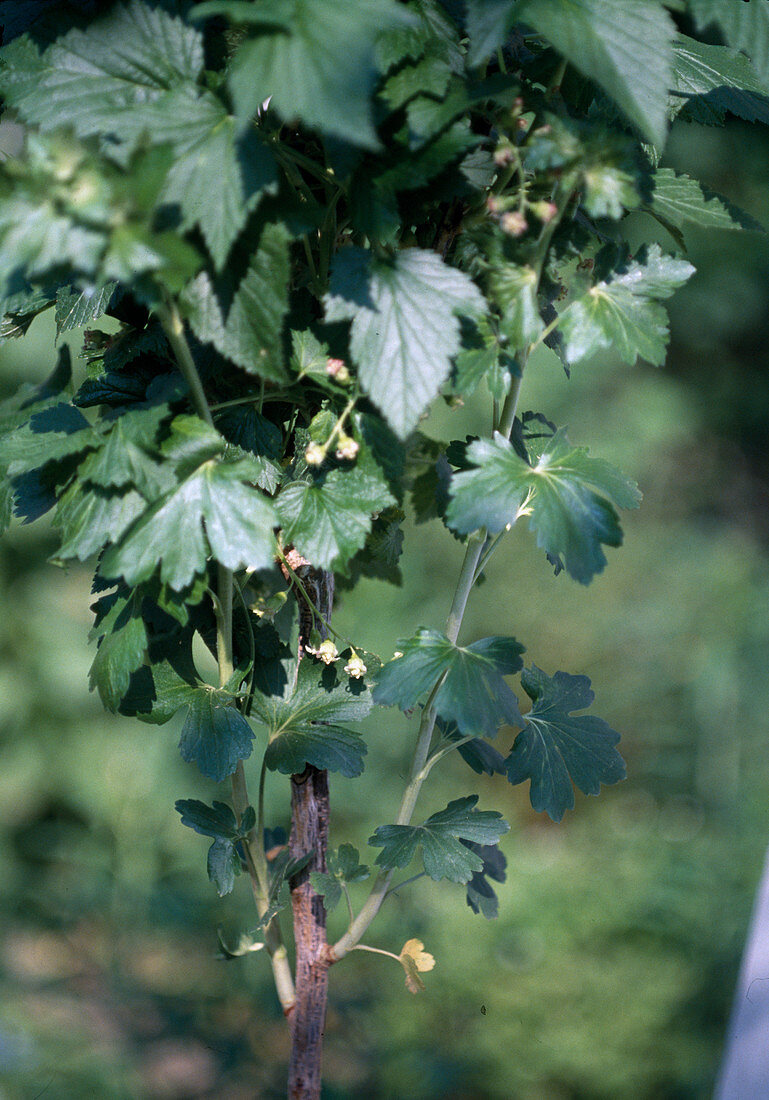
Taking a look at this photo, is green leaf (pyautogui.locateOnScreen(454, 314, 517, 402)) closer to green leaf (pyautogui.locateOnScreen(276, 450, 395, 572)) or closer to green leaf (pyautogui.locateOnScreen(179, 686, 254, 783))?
green leaf (pyautogui.locateOnScreen(276, 450, 395, 572))

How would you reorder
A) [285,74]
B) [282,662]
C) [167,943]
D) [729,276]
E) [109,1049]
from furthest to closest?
[729,276] < [167,943] < [109,1049] < [282,662] < [285,74]

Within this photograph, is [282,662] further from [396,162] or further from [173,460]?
[396,162]

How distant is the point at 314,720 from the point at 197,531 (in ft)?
0.62

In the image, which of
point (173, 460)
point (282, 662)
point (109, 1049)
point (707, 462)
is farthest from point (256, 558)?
point (707, 462)

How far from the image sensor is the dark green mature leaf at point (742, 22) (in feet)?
1.24

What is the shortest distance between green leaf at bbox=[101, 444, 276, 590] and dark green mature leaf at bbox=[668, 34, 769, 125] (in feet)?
1.04

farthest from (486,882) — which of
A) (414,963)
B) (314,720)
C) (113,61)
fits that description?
(113,61)

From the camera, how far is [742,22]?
0.39 meters

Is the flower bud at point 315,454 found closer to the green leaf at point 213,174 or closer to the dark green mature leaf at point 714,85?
the green leaf at point 213,174

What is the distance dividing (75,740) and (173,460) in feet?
3.90

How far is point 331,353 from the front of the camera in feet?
1.47

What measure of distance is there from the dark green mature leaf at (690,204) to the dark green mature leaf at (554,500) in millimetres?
133

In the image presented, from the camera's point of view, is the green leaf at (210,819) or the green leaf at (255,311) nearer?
the green leaf at (255,311)

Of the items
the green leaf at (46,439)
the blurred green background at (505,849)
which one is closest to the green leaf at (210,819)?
the green leaf at (46,439)
